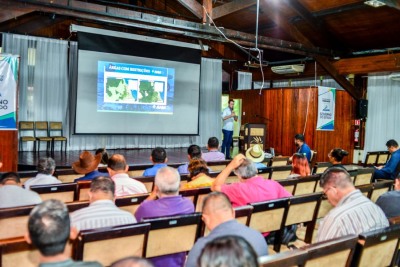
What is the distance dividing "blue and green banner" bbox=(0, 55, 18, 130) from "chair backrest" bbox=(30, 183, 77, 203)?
2993 mm

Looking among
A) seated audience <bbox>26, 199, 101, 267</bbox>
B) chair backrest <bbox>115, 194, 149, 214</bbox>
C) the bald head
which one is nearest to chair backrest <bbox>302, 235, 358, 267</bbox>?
the bald head

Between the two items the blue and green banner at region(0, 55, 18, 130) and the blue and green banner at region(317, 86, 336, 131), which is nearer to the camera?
the blue and green banner at region(0, 55, 18, 130)

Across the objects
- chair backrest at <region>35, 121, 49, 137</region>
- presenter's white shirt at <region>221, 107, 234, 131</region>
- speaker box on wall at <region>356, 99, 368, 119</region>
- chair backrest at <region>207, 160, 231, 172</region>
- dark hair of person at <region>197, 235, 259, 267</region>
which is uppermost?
speaker box on wall at <region>356, 99, 368, 119</region>

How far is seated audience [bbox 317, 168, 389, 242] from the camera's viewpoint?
2192 mm

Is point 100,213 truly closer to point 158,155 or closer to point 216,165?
point 158,155

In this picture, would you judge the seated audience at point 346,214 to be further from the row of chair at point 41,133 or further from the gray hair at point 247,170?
the row of chair at point 41,133

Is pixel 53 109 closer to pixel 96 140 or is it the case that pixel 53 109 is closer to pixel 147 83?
pixel 96 140

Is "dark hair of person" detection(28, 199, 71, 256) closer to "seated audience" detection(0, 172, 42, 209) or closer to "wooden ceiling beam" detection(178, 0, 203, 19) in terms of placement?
"seated audience" detection(0, 172, 42, 209)

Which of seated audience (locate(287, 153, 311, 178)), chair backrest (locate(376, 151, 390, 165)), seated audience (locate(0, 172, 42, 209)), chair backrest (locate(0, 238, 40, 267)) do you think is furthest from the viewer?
chair backrest (locate(376, 151, 390, 165))

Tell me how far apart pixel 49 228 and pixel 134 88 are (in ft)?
30.2

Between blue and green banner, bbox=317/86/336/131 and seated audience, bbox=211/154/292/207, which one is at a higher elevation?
blue and green banner, bbox=317/86/336/131

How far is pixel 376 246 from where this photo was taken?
199 centimetres

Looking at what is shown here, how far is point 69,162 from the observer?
7.72 m

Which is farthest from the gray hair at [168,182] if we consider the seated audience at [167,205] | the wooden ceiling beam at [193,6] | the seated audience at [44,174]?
the wooden ceiling beam at [193,6]
